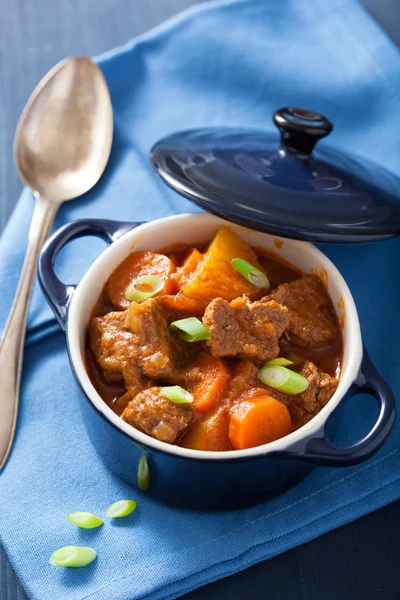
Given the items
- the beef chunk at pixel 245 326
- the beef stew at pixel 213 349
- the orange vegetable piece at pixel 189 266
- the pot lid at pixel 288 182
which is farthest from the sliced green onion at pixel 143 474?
the pot lid at pixel 288 182

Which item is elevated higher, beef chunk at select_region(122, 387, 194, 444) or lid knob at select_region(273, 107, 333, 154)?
lid knob at select_region(273, 107, 333, 154)

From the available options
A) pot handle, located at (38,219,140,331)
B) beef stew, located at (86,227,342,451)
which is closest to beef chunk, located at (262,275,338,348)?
beef stew, located at (86,227,342,451)

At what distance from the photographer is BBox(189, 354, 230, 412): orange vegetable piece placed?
2336 millimetres

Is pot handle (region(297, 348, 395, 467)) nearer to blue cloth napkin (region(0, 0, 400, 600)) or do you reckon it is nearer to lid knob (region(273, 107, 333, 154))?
blue cloth napkin (region(0, 0, 400, 600))

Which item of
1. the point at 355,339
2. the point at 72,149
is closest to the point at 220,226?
the point at 355,339

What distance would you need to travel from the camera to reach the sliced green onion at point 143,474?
91.6 inches

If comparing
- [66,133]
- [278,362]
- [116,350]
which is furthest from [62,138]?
[278,362]

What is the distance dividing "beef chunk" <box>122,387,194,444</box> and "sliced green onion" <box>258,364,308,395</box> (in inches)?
10.7

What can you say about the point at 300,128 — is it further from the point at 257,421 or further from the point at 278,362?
the point at 257,421

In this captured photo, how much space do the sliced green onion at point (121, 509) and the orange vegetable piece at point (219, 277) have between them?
0.71 metres

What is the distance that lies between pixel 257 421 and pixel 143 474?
0.43 m

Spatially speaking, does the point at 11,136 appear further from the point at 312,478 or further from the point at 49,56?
the point at 312,478

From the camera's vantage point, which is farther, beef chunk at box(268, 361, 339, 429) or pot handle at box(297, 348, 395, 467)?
beef chunk at box(268, 361, 339, 429)

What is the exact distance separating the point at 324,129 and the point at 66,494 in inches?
62.2
